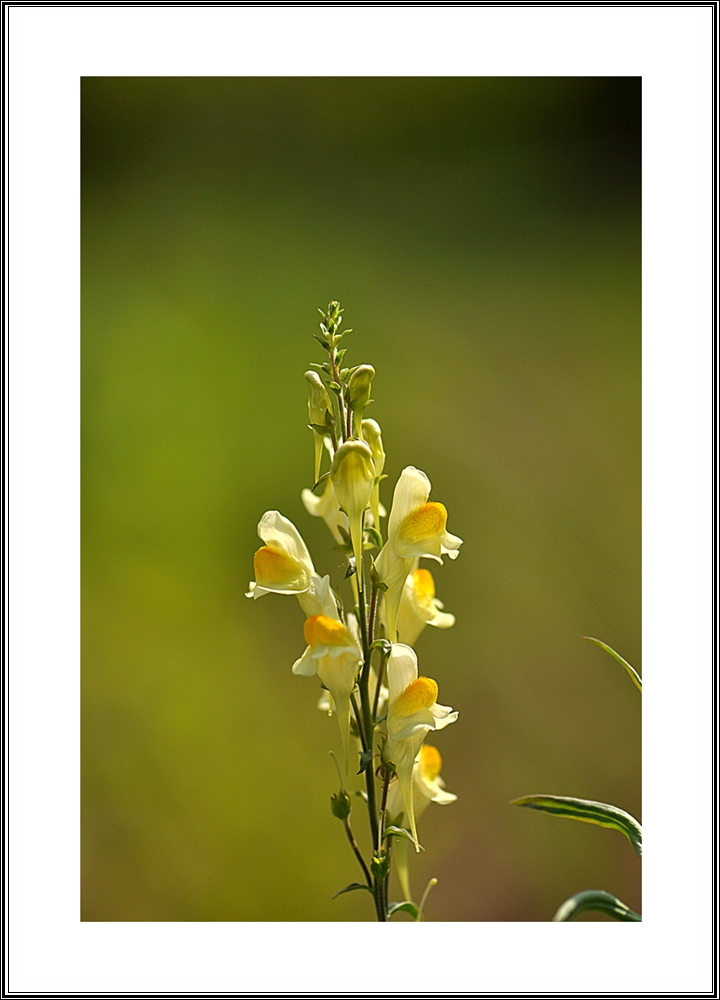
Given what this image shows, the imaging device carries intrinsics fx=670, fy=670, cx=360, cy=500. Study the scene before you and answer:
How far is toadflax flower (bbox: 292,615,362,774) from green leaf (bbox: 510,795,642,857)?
7.0 inches

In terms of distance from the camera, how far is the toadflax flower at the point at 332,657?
566mm

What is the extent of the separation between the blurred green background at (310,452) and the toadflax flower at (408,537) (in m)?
0.50

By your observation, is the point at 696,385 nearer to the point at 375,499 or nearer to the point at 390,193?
the point at 375,499

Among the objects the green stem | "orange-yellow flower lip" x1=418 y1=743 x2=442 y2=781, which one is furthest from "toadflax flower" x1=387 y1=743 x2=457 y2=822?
the green stem

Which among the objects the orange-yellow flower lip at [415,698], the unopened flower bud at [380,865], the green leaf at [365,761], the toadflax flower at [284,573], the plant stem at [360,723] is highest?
the toadflax flower at [284,573]

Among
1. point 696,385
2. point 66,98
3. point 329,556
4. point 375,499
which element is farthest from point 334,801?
point 66,98

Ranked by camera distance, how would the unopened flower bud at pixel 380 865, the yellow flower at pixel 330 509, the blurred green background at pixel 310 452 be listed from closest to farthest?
the unopened flower bud at pixel 380 865, the yellow flower at pixel 330 509, the blurred green background at pixel 310 452

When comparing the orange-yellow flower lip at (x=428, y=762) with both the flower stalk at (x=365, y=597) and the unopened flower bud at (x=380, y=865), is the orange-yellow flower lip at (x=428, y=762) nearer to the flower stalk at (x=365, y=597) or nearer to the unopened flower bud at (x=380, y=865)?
the flower stalk at (x=365, y=597)

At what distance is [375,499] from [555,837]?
0.87 metres

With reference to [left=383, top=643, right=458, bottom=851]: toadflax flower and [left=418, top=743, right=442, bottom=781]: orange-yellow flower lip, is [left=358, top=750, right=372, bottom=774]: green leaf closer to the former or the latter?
[left=383, top=643, right=458, bottom=851]: toadflax flower

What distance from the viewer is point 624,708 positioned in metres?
1.05

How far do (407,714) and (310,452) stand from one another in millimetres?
774

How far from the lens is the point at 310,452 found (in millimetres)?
1284

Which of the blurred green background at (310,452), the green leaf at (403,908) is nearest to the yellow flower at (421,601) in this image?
the green leaf at (403,908)
